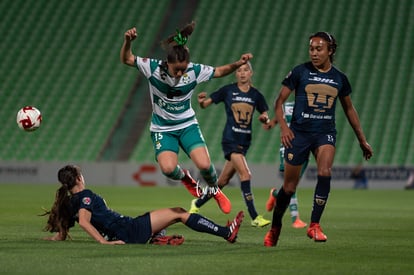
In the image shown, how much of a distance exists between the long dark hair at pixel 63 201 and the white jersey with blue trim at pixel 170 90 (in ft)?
5.07

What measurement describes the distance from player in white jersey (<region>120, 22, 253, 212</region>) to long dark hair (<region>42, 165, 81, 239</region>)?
1397mm

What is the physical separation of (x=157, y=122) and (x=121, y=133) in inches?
683

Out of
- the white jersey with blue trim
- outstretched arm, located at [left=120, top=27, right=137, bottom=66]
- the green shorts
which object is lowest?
the green shorts

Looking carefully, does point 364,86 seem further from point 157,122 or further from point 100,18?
point 157,122

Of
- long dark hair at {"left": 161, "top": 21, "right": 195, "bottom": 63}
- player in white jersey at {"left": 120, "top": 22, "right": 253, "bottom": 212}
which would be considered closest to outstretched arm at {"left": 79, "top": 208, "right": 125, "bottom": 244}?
player in white jersey at {"left": 120, "top": 22, "right": 253, "bottom": 212}

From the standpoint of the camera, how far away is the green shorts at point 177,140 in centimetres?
975

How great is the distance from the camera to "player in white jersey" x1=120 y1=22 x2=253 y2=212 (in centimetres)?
931

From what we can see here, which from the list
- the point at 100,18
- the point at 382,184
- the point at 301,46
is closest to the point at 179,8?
the point at 100,18

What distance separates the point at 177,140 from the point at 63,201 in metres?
1.88

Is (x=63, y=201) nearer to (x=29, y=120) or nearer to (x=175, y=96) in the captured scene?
(x=175, y=96)

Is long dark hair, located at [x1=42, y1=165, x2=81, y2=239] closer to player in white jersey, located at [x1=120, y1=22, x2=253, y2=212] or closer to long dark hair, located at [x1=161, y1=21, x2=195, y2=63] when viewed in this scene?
player in white jersey, located at [x1=120, y1=22, x2=253, y2=212]

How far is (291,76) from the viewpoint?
28.4ft

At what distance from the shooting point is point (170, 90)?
9.53 meters

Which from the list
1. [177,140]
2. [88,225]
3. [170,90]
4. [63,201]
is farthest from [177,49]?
[88,225]
